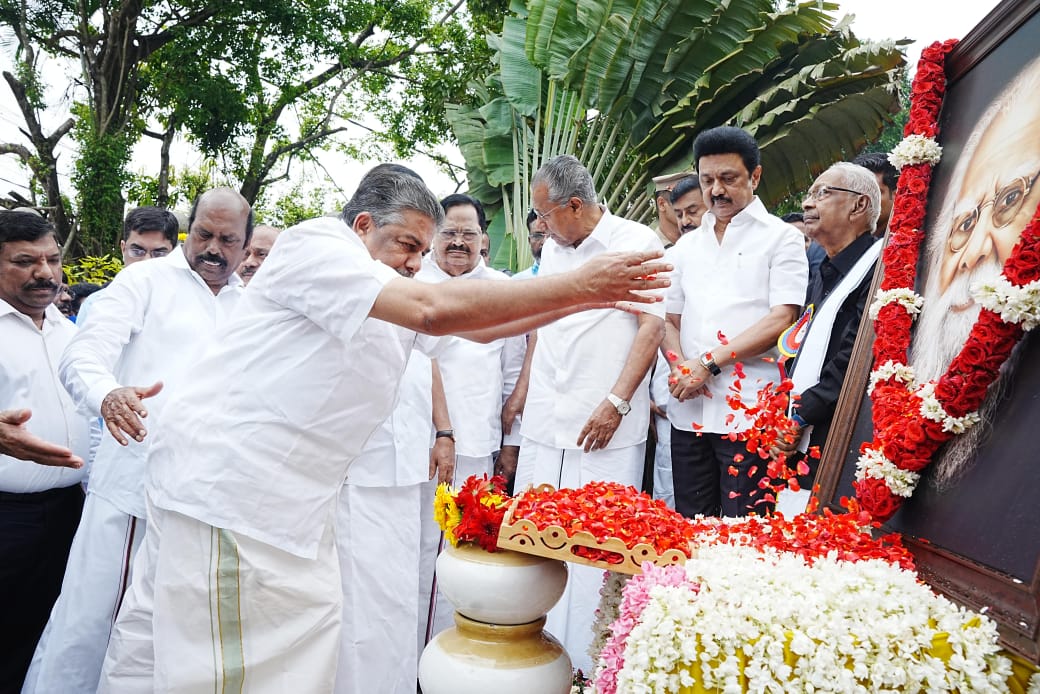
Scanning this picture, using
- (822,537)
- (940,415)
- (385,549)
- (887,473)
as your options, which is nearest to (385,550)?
(385,549)

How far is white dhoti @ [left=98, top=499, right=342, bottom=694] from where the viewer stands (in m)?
2.54

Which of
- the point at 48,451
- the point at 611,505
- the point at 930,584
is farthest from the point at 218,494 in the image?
the point at 930,584

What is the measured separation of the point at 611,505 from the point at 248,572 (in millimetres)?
1103

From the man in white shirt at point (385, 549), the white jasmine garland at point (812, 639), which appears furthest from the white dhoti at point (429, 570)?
the white jasmine garland at point (812, 639)

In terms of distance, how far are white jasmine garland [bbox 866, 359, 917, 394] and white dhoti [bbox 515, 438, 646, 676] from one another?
1.67 m

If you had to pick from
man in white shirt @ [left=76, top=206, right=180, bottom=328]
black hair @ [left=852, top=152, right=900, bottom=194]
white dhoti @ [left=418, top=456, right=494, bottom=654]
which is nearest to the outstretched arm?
white dhoti @ [left=418, top=456, right=494, bottom=654]

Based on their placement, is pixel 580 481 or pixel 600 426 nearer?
pixel 600 426

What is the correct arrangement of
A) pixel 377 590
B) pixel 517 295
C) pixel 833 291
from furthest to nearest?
pixel 377 590, pixel 833 291, pixel 517 295

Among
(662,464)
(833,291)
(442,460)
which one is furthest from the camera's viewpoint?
(662,464)

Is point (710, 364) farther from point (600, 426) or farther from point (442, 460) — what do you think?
point (442, 460)

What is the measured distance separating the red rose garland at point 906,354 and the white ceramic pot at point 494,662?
978mm

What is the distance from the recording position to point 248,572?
8.35 feet

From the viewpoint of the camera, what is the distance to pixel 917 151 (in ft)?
8.55

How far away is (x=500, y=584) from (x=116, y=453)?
1.98 meters
